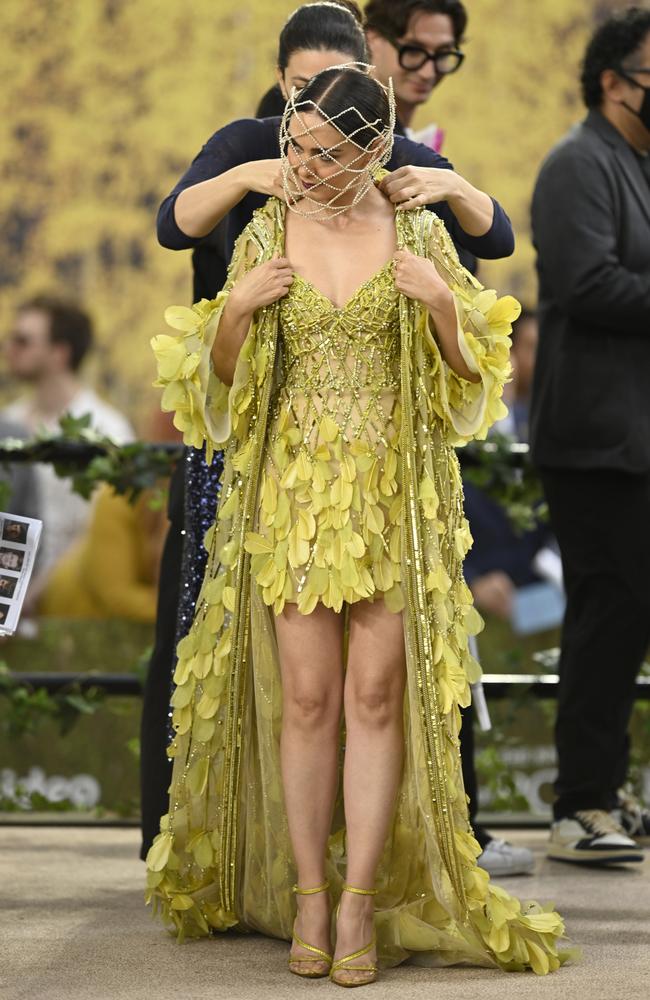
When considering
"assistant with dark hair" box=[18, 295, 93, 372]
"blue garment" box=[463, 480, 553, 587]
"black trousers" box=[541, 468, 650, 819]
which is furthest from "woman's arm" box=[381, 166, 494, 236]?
"assistant with dark hair" box=[18, 295, 93, 372]

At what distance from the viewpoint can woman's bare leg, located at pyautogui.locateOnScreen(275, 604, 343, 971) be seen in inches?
113

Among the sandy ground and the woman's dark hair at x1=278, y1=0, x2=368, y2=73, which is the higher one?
the woman's dark hair at x1=278, y1=0, x2=368, y2=73

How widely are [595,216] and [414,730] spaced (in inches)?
63.2

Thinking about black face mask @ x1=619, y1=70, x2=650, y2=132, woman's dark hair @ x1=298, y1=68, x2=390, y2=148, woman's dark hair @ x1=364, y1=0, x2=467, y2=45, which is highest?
woman's dark hair @ x1=364, y1=0, x2=467, y2=45

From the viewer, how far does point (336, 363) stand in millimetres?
2834

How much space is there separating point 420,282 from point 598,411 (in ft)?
3.99

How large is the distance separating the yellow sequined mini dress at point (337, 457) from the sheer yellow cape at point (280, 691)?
4cm

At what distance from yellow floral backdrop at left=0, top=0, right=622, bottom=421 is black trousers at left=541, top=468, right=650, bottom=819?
4929mm

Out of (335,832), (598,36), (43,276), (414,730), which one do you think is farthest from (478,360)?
(43,276)

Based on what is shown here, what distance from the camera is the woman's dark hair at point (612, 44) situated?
3941 mm

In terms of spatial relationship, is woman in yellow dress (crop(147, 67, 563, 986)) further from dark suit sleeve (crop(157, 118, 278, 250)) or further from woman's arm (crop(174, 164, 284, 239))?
dark suit sleeve (crop(157, 118, 278, 250))

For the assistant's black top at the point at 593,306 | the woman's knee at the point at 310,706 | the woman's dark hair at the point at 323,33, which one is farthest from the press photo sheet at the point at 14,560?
the assistant's black top at the point at 593,306

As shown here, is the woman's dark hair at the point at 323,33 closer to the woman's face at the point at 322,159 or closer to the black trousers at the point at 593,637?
the woman's face at the point at 322,159

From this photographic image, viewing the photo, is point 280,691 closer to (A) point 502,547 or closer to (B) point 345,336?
(B) point 345,336
